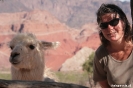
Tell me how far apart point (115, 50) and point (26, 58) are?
6.80 ft

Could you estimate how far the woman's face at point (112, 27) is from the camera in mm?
3049

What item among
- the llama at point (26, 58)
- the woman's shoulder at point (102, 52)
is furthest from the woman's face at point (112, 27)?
the llama at point (26, 58)

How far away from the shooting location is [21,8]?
126m

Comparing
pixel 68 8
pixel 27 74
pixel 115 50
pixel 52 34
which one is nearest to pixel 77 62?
pixel 52 34

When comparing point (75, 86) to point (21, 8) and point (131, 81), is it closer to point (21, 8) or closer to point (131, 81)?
point (131, 81)

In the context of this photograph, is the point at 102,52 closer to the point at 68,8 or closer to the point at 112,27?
the point at 112,27

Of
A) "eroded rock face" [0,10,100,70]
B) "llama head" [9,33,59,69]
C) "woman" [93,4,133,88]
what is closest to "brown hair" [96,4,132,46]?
"woman" [93,4,133,88]

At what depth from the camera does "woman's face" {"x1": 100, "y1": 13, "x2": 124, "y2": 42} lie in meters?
3.05

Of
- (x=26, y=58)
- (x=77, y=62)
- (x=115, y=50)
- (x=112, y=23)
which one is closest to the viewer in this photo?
(x=112, y=23)

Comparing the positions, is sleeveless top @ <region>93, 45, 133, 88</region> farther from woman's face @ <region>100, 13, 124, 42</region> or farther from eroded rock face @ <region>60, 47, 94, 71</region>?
eroded rock face @ <region>60, 47, 94, 71</region>

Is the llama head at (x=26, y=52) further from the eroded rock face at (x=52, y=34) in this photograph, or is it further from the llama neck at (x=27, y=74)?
the eroded rock face at (x=52, y=34)

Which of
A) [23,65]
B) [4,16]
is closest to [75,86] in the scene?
[23,65]

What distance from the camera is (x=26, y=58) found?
480cm

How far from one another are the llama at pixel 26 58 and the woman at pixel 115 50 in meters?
1.83
